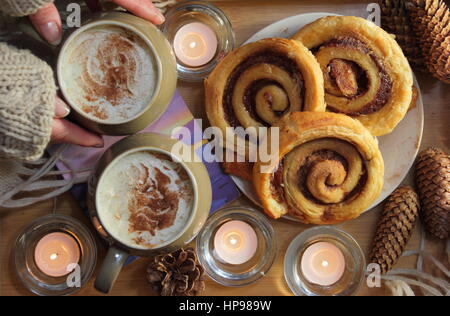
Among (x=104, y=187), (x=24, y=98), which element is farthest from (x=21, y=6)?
(x=104, y=187)

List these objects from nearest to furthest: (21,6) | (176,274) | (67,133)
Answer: (21,6) → (67,133) → (176,274)

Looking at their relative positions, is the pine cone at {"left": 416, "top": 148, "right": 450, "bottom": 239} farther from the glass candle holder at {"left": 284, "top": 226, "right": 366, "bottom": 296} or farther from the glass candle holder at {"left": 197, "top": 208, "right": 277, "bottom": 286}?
the glass candle holder at {"left": 197, "top": 208, "right": 277, "bottom": 286}

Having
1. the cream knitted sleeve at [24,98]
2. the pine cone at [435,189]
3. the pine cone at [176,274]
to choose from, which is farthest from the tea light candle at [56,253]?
the pine cone at [435,189]

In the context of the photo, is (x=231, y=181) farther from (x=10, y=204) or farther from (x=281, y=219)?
(x=10, y=204)

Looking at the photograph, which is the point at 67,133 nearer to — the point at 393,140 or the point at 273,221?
the point at 273,221

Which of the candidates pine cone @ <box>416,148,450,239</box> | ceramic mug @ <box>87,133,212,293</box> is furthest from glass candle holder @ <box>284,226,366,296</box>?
ceramic mug @ <box>87,133,212,293</box>

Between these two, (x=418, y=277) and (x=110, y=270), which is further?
(x=418, y=277)
